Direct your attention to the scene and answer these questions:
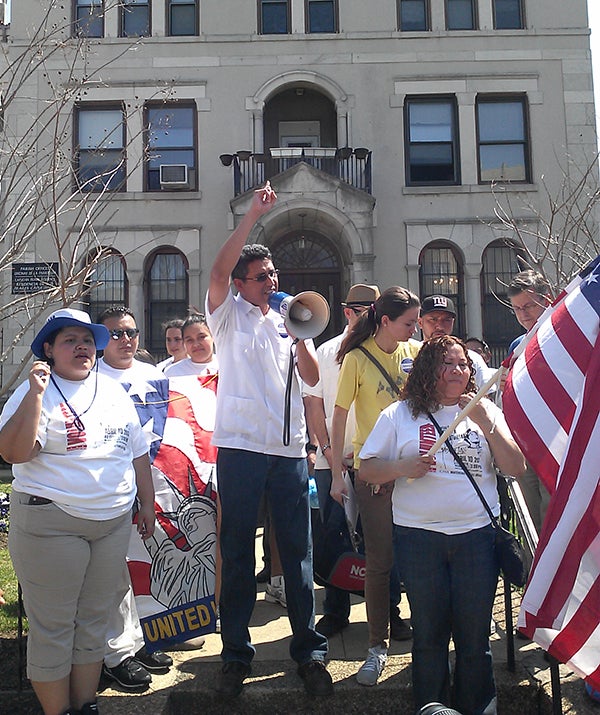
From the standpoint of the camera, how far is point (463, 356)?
3447 millimetres

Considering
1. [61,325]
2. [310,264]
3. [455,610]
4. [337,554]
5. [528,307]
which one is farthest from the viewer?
[310,264]

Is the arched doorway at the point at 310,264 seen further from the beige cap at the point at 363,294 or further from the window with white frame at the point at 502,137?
the beige cap at the point at 363,294

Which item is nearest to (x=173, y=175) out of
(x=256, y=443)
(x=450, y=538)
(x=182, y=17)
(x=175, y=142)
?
(x=175, y=142)

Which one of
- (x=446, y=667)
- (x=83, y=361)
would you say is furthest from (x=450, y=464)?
(x=83, y=361)

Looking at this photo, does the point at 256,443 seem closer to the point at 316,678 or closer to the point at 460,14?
the point at 316,678

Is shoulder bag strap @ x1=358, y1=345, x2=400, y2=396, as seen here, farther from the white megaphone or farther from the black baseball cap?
the black baseball cap

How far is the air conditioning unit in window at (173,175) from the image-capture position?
611 inches

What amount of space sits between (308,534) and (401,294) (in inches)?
60.0

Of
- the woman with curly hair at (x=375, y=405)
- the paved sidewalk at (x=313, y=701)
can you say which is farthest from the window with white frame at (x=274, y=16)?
the paved sidewalk at (x=313, y=701)

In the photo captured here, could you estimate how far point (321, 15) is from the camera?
53.4ft

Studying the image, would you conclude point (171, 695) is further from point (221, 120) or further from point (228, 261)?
point (221, 120)

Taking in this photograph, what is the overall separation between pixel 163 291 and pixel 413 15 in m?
8.63

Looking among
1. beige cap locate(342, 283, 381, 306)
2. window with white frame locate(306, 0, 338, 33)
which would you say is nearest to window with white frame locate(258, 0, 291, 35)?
window with white frame locate(306, 0, 338, 33)

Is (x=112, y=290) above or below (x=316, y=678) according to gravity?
above
